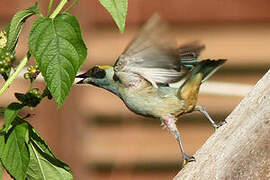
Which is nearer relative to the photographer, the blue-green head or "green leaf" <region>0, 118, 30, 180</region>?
"green leaf" <region>0, 118, 30, 180</region>

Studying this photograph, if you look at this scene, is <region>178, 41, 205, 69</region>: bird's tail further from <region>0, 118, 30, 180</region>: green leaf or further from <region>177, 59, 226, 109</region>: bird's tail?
<region>0, 118, 30, 180</region>: green leaf

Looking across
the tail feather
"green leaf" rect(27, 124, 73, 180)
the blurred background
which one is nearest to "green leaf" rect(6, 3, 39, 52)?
"green leaf" rect(27, 124, 73, 180)

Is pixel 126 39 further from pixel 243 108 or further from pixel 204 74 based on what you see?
pixel 243 108

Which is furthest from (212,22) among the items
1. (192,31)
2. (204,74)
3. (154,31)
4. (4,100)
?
(154,31)

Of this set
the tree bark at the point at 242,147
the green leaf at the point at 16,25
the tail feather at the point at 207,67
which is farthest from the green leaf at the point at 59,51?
the tail feather at the point at 207,67

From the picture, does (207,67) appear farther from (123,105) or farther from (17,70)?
(123,105)

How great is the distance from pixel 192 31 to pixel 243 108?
3407 millimetres

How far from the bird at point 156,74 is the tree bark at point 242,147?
0.15ft

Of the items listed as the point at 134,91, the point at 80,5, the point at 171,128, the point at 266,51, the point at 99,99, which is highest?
the point at 134,91

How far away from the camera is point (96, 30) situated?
4410 mm

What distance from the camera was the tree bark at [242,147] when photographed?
2.95ft

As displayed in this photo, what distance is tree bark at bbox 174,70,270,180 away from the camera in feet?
2.95

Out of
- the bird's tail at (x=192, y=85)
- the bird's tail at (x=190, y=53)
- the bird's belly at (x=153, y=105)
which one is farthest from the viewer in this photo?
the bird's tail at (x=192, y=85)

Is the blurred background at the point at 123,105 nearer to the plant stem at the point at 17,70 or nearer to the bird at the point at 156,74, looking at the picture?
the bird at the point at 156,74
